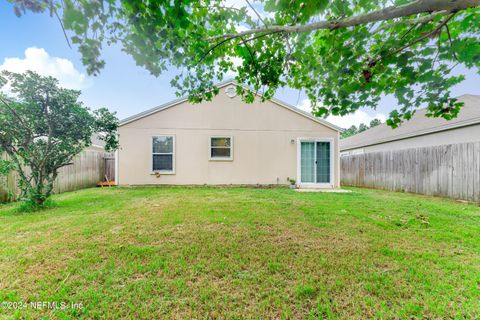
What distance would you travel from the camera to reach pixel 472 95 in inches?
423

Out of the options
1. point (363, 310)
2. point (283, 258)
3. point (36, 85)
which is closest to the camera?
point (363, 310)

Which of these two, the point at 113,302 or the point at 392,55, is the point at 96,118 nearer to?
the point at 113,302

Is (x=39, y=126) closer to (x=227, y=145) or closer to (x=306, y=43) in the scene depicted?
(x=227, y=145)

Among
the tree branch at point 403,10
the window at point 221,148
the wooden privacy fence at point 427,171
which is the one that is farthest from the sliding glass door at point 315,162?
the tree branch at point 403,10

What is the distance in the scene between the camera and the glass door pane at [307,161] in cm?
920

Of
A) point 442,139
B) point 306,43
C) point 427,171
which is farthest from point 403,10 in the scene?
point 442,139

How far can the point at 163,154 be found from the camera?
29.1ft

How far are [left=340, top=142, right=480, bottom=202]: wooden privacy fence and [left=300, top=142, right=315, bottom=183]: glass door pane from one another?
12.0 ft

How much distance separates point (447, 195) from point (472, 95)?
8.29m

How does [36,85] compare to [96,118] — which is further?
[96,118]

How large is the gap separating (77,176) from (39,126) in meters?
5.13

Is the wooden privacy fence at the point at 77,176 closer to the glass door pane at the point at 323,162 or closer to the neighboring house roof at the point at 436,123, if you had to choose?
the glass door pane at the point at 323,162

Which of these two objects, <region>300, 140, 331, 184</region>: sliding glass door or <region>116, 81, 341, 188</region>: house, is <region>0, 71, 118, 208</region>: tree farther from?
<region>300, 140, 331, 184</region>: sliding glass door

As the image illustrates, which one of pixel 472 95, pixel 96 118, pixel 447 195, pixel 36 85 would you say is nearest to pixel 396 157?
pixel 447 195
